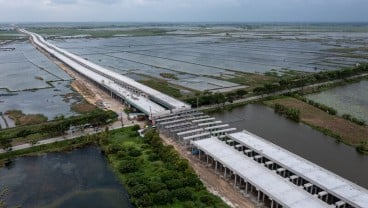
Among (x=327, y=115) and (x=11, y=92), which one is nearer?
(x=327, y=115)

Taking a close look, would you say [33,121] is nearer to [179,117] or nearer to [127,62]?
[179,117]

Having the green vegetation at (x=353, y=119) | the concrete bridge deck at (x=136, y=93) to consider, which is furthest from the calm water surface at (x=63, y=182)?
the green vegetation at (x=353, y=119)

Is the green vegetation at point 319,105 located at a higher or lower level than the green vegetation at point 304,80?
lower

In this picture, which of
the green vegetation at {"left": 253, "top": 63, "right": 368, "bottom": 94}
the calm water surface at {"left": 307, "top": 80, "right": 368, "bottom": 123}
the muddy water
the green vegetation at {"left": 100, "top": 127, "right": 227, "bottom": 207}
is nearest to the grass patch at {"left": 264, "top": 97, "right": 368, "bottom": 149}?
the muddy water

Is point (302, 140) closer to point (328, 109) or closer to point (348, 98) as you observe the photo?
point (328, 109)

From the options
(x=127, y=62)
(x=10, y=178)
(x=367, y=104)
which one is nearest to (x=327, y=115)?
(x=367, y=104)

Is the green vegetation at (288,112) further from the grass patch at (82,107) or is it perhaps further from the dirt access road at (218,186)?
the grass patch at (82,107)

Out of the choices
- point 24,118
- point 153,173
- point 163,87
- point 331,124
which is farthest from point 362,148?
point 24,118
